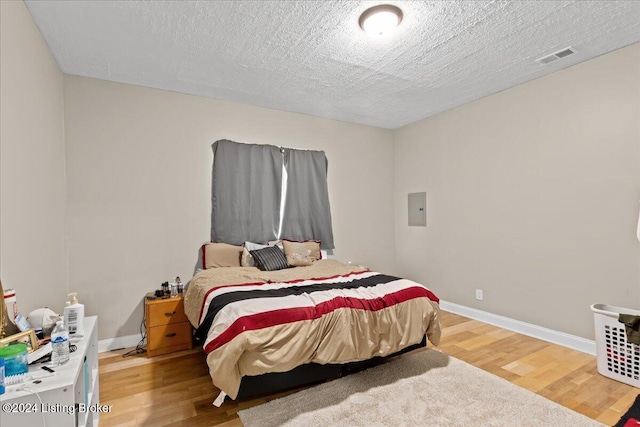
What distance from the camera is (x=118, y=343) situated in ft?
10.6

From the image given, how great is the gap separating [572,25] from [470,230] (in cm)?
229

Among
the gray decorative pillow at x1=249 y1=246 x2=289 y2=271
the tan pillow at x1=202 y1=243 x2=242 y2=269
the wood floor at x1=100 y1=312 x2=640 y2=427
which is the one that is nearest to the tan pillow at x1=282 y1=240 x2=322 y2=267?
the gray decorative pillow at x1=249 y1=246 x2=289 y2=271

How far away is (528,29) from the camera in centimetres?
244

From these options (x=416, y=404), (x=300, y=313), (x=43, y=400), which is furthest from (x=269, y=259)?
(x=43, y=400)

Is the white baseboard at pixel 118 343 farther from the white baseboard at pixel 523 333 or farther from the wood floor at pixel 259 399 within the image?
the wood floor at pixel 259 399

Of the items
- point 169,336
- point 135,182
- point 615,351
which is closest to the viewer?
point 615,351

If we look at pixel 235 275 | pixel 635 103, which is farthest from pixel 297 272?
pixel 635 103

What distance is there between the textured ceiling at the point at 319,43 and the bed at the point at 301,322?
195cm

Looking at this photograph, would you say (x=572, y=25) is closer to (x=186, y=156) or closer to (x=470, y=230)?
(x=470, y=230)

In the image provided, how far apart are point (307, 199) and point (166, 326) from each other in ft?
7.25

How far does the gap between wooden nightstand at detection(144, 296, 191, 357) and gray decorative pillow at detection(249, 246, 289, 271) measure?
0.84 meters

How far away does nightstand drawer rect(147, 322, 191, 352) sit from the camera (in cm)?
301

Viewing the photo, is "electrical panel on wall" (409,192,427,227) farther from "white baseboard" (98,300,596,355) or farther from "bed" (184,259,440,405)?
"bed" (184,259,440,405)

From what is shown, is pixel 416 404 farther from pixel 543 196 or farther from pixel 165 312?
pixel 543 196
